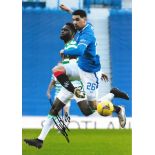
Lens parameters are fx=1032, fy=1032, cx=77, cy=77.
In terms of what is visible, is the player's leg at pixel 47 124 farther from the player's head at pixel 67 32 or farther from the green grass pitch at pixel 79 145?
the player's head at pixel 67 32

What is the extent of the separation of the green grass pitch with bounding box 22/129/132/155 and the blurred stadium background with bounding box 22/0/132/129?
0.48 feet

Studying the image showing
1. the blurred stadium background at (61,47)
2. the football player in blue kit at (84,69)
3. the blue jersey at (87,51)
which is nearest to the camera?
the blue jersey at (87,51)

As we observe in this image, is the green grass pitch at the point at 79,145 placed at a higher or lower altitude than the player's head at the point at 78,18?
lower

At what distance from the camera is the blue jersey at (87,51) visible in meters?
8.64

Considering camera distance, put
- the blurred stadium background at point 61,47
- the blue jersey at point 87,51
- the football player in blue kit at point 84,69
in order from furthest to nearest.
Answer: the blurred stadium background at point 61,47 < the football player in blue kit at point 84,69 < the blue jersey at point 87,51

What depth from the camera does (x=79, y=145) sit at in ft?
28.8

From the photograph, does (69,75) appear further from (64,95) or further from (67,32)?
(67,32)

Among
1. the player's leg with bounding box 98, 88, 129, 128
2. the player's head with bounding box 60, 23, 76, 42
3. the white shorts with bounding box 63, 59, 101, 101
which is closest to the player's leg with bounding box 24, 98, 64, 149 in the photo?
the white shorts with bounding box 63, 59, 101, 101

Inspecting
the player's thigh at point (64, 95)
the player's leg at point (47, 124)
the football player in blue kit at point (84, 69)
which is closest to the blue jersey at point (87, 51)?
the football player in blue kit at point (84, 69)

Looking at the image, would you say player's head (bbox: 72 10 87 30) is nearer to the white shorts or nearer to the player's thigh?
the white shorts

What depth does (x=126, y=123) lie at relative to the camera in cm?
891

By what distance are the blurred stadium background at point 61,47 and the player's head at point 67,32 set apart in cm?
7
